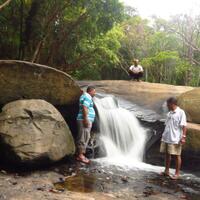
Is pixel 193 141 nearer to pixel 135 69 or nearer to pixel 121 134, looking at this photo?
pixel 121 134

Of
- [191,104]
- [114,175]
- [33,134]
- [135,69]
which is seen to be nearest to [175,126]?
[114,175]

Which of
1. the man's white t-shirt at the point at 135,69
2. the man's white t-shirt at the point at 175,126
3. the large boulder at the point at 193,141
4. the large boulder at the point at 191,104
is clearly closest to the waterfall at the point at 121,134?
the large boulder at the point at 193,141

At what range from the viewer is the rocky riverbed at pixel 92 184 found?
5.87 metres

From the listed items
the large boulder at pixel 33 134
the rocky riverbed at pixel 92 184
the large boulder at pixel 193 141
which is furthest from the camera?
the large boulder at pixel 193 141

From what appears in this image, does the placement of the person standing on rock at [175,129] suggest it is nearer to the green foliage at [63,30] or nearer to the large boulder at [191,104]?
the large boulder at [191,104]

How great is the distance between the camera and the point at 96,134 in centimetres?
1019

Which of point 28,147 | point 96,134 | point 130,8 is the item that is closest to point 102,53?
point 130,8

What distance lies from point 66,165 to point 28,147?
45.1 inches

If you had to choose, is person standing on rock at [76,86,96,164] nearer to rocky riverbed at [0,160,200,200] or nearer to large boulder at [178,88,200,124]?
rocky riverbed at [0,160,200,200]

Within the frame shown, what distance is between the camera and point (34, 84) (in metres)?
9.17

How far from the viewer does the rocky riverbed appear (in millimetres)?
5871

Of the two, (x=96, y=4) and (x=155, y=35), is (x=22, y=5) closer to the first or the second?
(x=96, y=4)

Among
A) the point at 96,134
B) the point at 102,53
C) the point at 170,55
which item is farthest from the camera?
the point at 170,55

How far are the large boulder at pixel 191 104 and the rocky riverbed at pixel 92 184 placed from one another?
9.25 ft
